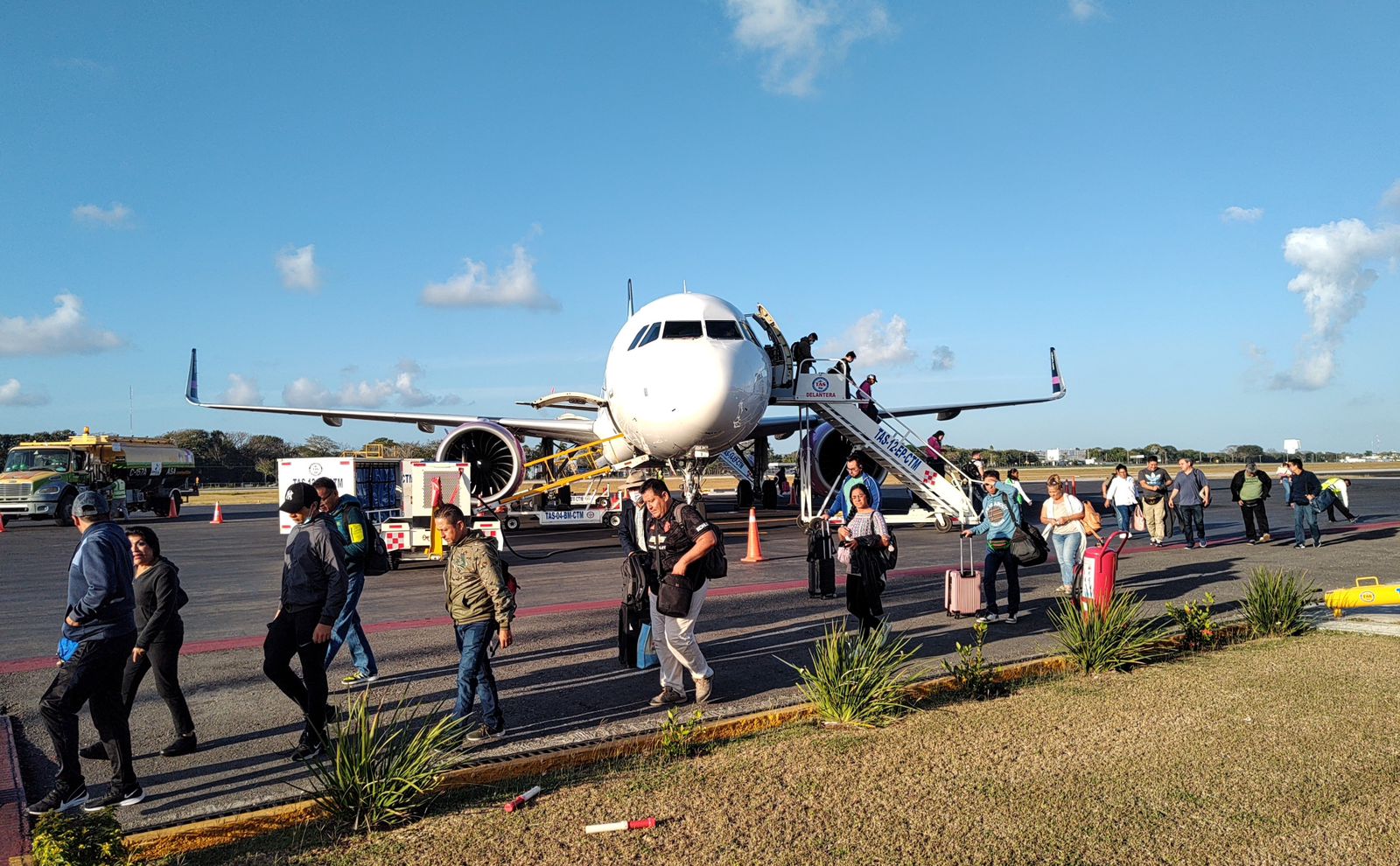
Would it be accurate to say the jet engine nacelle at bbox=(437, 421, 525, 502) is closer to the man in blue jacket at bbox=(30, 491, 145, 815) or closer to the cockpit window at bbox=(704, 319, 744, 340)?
the cockpit window at bbox=(704, 319, 744, 340)

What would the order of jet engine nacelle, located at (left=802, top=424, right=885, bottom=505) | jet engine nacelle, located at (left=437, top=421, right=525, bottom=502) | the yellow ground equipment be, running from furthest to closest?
jet engine nacelle, located at (left=802, top=424, right=885, bottom=505) → jet engine nacelle, located at (left=437, top=421, right=525, bottom=502) → the yellow ground equipment

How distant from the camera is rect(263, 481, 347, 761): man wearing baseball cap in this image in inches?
209

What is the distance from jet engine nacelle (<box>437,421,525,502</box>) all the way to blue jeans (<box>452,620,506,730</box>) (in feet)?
43.0

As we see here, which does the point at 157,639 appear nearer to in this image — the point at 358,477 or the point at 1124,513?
the point at 1124,513

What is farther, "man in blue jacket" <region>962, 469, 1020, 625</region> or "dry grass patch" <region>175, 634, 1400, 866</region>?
"man in blue jacket" <region>962, 469, 1020, 625</region>

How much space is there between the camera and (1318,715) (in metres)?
5.58

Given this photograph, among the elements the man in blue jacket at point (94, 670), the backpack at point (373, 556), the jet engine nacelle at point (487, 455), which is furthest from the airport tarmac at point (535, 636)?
the jet engine nacelle at point (487, 455)

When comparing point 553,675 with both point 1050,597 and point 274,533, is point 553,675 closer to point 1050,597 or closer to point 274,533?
point 1050,597

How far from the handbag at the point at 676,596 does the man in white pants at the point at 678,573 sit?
13 mm

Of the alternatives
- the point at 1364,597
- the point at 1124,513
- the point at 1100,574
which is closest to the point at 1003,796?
the point at 1100,574

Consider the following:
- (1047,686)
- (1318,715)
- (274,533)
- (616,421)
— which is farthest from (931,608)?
(274,533)

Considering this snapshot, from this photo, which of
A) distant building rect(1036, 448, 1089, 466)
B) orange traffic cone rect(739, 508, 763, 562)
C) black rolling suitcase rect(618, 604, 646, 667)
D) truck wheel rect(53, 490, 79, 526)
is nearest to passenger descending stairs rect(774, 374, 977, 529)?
orange traffic cone rect(739, 508, 763, 562)

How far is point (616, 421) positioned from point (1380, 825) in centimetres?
1425

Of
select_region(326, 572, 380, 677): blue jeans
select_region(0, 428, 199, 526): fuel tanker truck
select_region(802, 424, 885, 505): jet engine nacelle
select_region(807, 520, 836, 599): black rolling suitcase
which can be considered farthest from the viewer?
select_region(0, 428, 199, 526): fuel tanker truck
